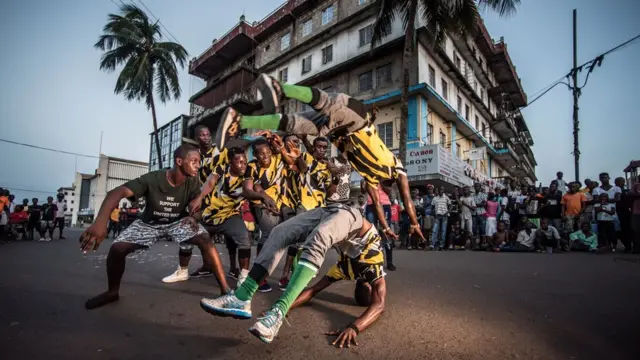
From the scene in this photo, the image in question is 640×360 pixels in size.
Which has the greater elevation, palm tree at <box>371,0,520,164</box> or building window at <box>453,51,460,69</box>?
building window at <box>453,51,460,69</box>

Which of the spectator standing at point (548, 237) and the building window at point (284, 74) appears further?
the building window at point (284, 74)

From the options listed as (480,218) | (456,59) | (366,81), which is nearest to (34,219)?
(480,218)

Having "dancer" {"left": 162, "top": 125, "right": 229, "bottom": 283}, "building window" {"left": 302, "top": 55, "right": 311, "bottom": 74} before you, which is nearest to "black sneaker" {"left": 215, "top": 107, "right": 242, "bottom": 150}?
"dancer" {"left": 162, "top": 125, "right": 229, "bottom": 283}

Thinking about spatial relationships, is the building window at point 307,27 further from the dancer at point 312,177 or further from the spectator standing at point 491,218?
the dancer at point 312,177

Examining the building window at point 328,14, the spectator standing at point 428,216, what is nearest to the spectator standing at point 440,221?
the spectator standing at point 428,216

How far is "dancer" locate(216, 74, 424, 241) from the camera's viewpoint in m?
2.73

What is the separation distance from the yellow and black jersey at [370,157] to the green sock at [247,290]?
175 cm

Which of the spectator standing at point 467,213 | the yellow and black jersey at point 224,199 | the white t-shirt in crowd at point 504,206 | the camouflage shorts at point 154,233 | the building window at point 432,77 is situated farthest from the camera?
the building window at point 432,77

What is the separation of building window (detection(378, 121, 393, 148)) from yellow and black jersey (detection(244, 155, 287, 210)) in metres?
14.1

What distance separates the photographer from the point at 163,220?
10.6ft

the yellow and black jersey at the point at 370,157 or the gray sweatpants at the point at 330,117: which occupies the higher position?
the gray sweatpants at the point at 330,117

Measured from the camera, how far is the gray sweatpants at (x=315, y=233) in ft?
7.21

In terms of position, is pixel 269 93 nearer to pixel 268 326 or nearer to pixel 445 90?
pixel 268 326

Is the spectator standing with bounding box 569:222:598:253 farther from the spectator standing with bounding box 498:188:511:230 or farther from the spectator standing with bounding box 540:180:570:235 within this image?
the spectator standing with bounding box 498:188:511:230
